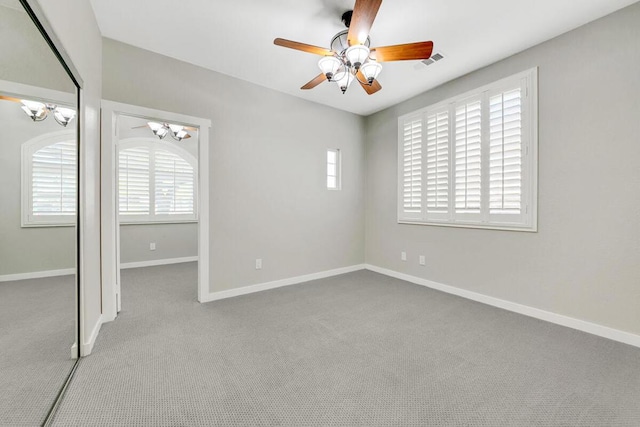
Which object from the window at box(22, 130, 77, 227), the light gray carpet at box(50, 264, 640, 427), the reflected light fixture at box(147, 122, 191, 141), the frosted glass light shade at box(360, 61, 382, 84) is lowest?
the light gray carpet at box(50, 264, 640, 427)

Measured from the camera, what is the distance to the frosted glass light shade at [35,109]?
1269mm

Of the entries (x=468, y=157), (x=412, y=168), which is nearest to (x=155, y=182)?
(x=412, y=168)

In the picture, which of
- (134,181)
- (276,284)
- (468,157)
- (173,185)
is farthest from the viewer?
(173,185)

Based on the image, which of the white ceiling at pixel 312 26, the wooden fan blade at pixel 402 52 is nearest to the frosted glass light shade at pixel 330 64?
the wooden fan blade at pixel 402 52

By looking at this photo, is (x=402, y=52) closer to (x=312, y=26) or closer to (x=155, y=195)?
(x=312, y=26)

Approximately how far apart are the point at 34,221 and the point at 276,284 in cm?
266

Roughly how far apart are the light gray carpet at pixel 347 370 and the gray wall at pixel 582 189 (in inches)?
13.6

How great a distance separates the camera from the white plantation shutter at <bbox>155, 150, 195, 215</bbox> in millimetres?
5301

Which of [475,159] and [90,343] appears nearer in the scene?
[90,343]

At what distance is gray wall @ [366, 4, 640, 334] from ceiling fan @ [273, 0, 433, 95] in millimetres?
1642

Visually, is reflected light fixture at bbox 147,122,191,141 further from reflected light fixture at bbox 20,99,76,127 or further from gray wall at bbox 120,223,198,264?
reflected light fixture at bbox 20,99,76,127

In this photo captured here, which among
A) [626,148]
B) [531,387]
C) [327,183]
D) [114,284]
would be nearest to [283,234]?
[327,183]

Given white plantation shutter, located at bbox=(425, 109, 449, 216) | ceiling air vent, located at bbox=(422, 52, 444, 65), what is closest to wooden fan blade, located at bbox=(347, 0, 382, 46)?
ceiling air vent, located at bbox=(422, 52, 444, 65)

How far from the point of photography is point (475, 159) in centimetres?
319
